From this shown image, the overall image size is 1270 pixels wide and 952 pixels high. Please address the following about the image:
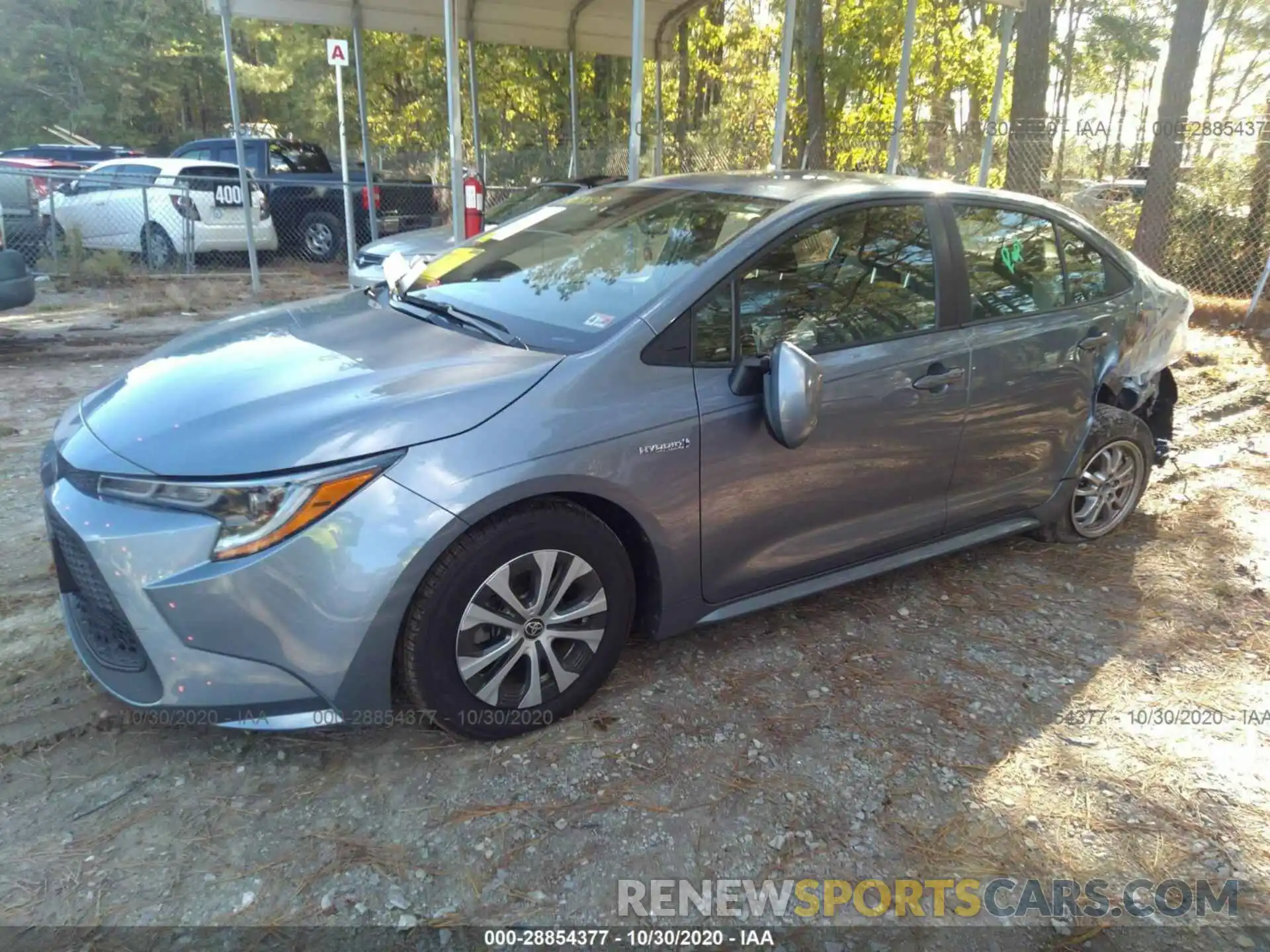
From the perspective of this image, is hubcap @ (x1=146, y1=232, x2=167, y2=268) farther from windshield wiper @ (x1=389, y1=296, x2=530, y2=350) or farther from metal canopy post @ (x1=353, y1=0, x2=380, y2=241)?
windshield wiper @ (x1=389, y1=296, x2=530, y2=350)

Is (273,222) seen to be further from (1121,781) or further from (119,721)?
(1121,781)

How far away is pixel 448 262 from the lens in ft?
12.6

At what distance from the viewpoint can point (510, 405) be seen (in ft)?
8.37

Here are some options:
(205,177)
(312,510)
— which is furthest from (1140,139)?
(312,510)

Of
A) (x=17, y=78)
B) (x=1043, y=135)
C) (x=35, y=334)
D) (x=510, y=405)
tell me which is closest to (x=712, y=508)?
(x=510, y=405)

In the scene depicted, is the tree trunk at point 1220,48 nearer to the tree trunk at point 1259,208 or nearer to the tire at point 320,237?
the tree trunk at point 1259,208

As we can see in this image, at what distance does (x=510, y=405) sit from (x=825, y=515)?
4.11ft

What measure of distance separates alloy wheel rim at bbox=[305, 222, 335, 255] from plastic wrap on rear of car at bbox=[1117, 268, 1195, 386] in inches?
463

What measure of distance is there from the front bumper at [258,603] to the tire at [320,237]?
11.9m

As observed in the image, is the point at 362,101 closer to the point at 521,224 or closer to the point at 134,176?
the point at 134,176

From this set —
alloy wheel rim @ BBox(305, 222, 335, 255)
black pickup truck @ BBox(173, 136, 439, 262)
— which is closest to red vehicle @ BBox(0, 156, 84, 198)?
black pickup truck @ BBox(173, 136, 439, 262)

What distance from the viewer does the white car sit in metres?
11.7

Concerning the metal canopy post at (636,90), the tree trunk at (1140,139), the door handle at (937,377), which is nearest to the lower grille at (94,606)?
the door handle at (937,377)

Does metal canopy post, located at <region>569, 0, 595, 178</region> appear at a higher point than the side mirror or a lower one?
higher
